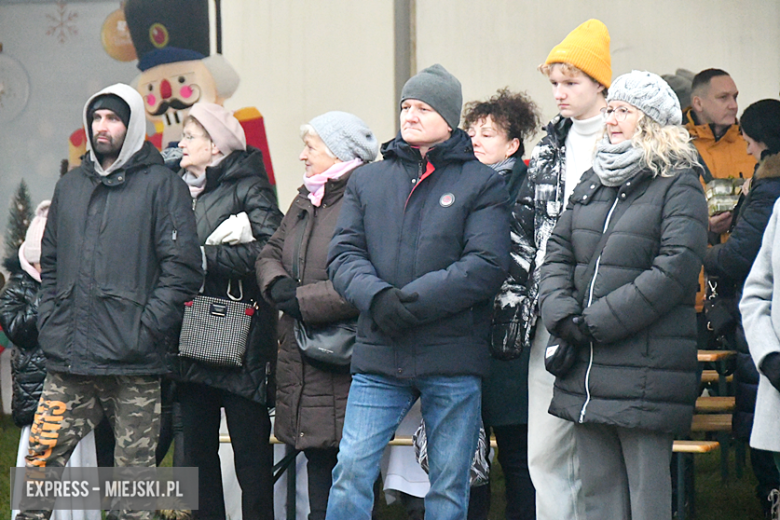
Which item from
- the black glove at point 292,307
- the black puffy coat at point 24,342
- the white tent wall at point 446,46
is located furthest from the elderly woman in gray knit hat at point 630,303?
the black puffy coat at point 24,342

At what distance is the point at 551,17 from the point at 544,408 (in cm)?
256

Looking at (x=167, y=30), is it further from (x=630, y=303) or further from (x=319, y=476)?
(x=630, y=303)

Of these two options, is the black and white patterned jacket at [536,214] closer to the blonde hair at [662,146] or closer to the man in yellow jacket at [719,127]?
the blonde hair at [662,146]

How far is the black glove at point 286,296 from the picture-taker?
13.3 feet

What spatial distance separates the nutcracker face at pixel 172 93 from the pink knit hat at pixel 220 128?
52.7 inches

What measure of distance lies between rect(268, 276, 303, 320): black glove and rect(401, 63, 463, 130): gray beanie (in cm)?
93

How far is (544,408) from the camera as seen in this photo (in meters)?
3.67

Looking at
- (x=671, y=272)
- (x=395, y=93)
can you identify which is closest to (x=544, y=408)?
(x=671, y=272)

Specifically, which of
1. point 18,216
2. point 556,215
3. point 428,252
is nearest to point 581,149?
point 556,215

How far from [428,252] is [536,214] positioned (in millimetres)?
525

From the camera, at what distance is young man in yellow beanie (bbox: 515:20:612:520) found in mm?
3656

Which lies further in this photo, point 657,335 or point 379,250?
point 379,250

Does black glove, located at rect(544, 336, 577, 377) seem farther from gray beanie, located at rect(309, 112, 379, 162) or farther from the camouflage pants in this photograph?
the camouflage pants

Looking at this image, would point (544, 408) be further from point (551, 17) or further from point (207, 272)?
point (551, 17)
